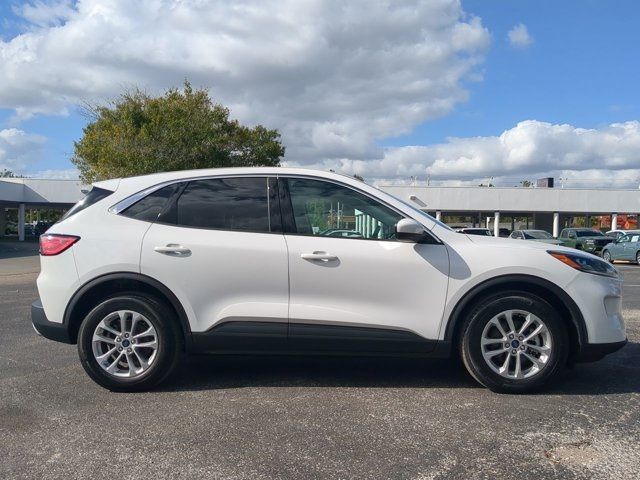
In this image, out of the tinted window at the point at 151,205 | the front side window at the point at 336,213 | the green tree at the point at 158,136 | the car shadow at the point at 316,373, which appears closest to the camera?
the front side window at the point at 336,213

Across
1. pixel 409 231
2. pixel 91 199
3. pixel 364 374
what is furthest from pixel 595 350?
pixel 91 199

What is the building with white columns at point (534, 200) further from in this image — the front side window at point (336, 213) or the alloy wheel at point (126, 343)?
the alloy wheel at point (126, 343)

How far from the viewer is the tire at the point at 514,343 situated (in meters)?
4.59

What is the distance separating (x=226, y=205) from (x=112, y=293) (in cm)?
121

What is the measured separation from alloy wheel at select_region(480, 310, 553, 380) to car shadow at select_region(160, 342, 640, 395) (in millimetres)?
331

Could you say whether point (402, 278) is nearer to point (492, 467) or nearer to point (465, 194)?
point (492, 467)

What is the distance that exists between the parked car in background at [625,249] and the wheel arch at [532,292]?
22203 millimetres

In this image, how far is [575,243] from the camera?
27281mm

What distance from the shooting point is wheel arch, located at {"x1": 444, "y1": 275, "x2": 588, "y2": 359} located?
15.0 ft

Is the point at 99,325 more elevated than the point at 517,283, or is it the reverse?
the point at 517,283

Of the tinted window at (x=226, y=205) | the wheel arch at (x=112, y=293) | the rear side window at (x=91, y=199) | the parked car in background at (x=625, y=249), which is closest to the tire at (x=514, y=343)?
the tinted window at (x=226, y=205)

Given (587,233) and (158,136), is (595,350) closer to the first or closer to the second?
(158,136)

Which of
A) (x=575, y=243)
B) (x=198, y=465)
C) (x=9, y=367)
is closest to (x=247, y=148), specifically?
(x=575, y=243)

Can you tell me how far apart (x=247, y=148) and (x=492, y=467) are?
27.1 m
